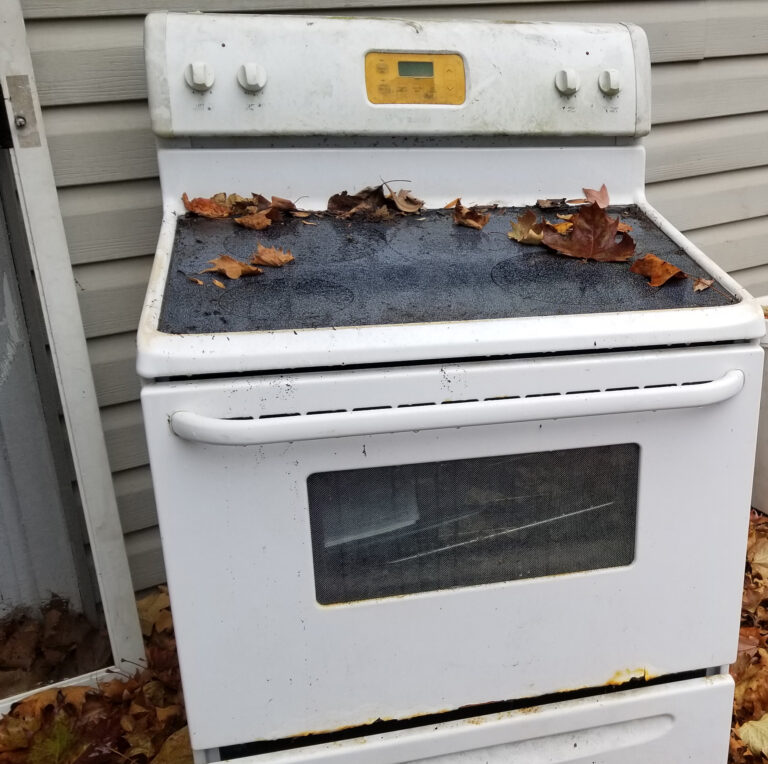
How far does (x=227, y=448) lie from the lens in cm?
106

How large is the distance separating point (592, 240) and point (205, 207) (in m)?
0.79

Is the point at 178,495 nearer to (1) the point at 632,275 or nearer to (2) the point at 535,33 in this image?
(1) the point at 632,275

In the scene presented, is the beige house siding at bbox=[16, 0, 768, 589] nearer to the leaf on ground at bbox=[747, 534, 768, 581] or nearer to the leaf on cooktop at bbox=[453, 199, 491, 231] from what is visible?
the leaf on cooktop at bbox=[453, 199, 491, 231]

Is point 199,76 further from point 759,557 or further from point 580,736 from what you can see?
point 759,557

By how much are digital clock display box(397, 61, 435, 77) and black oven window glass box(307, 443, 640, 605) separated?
905 mm

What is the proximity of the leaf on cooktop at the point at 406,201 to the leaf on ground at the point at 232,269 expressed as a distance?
46cm

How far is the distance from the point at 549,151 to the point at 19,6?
120cm

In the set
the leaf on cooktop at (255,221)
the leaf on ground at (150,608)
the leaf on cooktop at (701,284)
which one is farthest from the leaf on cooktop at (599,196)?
the leaf on ground at (150,608)

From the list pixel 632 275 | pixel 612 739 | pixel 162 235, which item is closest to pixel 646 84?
pixel 632 275

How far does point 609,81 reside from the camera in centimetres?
165

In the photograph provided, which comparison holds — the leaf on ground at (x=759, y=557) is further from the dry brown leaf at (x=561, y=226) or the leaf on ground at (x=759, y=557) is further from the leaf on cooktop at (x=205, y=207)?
the leaf on cooktop at (x=205, y=207)

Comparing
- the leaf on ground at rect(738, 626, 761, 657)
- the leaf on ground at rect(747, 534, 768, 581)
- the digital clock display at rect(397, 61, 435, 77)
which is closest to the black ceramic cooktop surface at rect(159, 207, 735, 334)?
the digital clock display at rect(397, 61, 435, 77)

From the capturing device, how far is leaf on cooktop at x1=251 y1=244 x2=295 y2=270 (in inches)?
50.4

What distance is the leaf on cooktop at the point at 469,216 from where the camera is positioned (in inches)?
60.0
